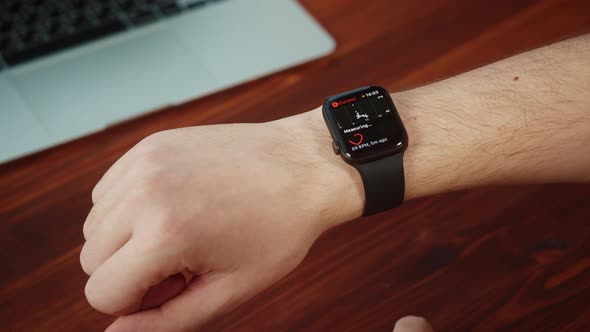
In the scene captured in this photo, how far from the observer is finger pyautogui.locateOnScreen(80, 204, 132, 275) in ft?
1.85

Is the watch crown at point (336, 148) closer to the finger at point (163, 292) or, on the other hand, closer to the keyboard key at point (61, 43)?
the finger at point (163, 292)

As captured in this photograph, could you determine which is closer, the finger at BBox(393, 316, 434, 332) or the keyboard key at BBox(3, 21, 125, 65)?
the finger at BBox(393, 316, 434, 332)

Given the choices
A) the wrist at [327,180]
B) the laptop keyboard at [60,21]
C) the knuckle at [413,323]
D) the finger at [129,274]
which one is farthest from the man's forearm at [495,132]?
the laptop keyboard at [60,21]

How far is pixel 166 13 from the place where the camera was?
3.03ft

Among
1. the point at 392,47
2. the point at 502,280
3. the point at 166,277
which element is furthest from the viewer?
the point at 392,47

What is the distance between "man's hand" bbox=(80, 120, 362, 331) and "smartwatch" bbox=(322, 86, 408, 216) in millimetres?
35

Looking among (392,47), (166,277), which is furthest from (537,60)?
(166,277)

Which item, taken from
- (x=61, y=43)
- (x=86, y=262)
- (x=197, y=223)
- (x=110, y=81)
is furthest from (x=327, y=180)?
(x=61, y=43)

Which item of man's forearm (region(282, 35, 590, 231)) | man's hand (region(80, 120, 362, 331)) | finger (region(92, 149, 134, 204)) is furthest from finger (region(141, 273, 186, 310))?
man's forearm (region(282, 35, 590, 231))

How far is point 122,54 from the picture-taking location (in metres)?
0.88

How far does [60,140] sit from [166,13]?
0.28m

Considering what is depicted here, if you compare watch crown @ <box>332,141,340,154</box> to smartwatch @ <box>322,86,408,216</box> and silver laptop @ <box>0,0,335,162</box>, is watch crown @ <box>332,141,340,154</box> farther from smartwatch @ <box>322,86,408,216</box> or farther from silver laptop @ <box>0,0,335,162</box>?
silver laptop @ <box>0,0,335,162</box>

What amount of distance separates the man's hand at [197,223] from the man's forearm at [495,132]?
0.25ft

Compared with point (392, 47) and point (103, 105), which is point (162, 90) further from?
point (392, 47)
